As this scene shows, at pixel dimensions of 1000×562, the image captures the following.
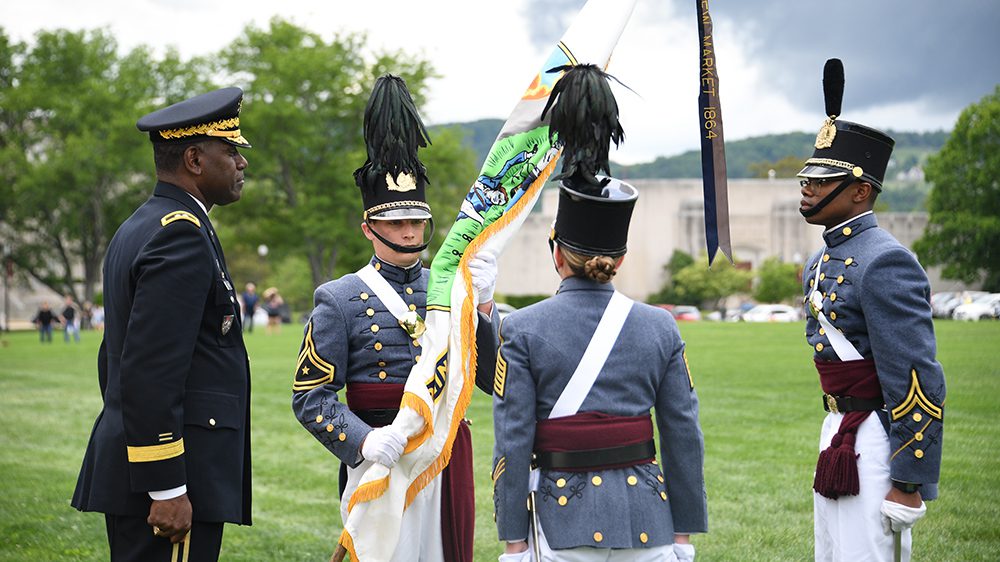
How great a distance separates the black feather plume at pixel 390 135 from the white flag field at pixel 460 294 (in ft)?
2.25

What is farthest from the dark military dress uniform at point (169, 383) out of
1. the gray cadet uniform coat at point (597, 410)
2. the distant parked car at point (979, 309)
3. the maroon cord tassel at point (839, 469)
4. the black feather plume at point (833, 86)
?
the distant parked car at point (979, 309)

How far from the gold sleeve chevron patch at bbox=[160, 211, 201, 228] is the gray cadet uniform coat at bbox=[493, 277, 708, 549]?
1.28m

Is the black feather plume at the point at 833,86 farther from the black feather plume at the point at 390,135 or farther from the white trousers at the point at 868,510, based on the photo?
the black feather plume at the point at 390,135

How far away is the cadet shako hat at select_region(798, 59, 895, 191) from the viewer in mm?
4852

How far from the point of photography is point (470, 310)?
15.0 feet

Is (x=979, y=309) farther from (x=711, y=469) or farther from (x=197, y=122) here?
(x=197, y=122)

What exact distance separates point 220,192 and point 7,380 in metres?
18.4

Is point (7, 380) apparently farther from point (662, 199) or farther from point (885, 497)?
point (662, 199)

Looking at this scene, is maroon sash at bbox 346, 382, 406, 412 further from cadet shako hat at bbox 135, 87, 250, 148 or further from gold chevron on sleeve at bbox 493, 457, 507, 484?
cadet shako hat at bbox 135, 87, 250, 148

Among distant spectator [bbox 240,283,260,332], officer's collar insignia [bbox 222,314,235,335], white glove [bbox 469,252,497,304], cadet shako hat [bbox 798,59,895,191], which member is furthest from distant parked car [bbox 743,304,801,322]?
officer's collar insignia [bbox 222,314,235,335]

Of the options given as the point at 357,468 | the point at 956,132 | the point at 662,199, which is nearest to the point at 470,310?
the point at 357,468

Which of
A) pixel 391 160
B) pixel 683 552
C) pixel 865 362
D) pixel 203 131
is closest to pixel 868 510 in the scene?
pixel 865 362

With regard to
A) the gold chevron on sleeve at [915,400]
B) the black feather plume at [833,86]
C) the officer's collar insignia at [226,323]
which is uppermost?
the black feather plume at [833,86]

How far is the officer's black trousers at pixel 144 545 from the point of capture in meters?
3.87
